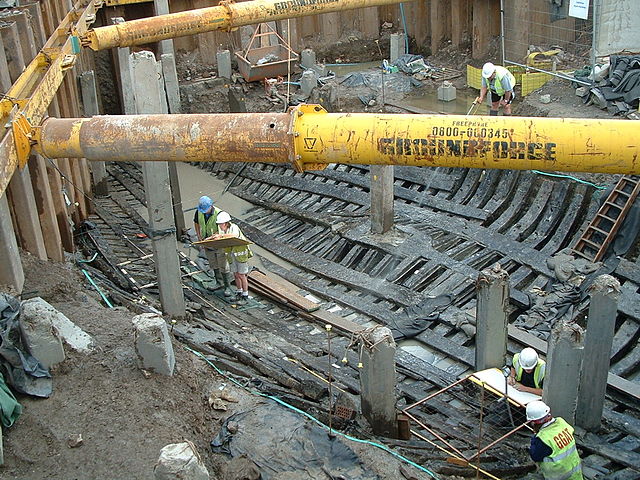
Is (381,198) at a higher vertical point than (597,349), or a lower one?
higher

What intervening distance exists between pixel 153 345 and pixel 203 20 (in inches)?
311

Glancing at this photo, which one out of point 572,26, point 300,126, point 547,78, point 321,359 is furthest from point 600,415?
point 572,26

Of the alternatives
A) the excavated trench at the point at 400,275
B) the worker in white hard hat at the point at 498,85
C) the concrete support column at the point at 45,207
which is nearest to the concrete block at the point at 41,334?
the excavated trench at the point at 400,275

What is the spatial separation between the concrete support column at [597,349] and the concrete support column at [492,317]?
1107 millimetres

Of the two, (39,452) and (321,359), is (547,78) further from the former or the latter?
(39,452)

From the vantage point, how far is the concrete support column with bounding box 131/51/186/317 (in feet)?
31.1

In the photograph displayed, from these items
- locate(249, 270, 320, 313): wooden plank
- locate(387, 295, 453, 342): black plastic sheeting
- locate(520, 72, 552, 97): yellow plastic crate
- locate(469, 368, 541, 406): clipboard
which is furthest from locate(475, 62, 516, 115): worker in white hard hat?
locate(469, 368, 541, 406): clipboard

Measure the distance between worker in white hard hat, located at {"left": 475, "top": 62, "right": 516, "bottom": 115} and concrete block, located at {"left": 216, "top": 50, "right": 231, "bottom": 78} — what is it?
7.51 meters

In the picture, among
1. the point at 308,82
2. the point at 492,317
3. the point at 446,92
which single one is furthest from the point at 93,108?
the point at 492,317

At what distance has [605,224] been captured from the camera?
12.1 metres

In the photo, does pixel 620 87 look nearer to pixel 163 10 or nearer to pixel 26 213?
pixel 163 10

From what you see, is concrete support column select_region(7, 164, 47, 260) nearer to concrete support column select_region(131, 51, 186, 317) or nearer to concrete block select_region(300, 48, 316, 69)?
concrete support column select_region(131, 51, 186, 317)

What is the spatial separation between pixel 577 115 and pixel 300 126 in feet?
31.0

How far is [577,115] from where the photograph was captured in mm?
14750
